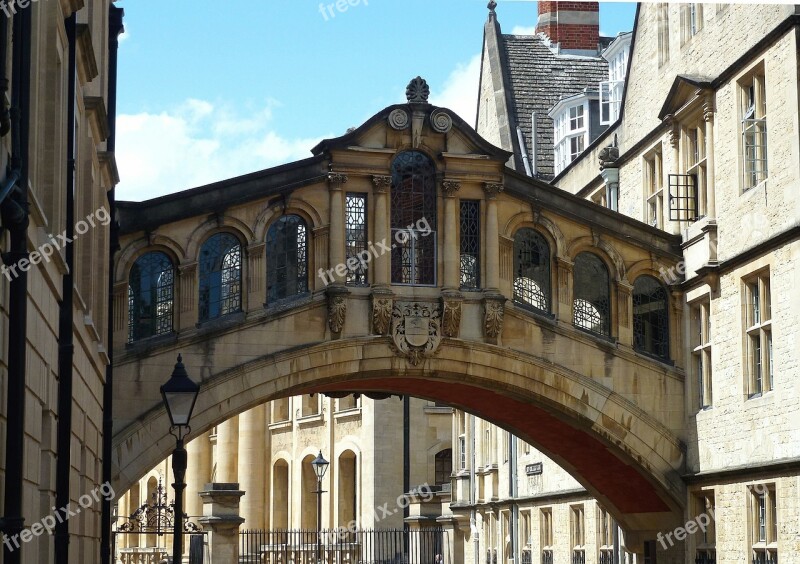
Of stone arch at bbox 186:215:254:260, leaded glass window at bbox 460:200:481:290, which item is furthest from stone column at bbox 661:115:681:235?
stone arch at bbox 186:215:254:260

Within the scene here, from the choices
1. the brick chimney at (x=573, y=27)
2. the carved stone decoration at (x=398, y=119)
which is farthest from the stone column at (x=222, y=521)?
the brick chimney at (x=573, y=27)

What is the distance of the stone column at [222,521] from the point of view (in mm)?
25562

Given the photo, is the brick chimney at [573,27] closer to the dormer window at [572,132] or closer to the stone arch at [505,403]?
the dormer window at [572,132]

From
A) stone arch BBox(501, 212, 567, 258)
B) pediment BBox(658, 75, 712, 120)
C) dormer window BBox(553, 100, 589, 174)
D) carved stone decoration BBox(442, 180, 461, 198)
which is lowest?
stone arch BBox(501, 212, 567, 258)

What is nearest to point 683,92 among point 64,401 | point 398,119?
point 398,119

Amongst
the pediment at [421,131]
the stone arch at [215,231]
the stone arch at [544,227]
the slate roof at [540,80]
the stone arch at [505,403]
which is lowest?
the stone arch at [505,403]

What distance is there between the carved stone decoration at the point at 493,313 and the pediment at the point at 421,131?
7.00ft

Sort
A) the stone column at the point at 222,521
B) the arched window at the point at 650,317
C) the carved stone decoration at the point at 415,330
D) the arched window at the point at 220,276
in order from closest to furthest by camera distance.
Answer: the arched window at the point at 220,276 → the carved stone decoration at the point at 415,330 → the arched window at the point at 650,317 → the stone column at the point at 222,521

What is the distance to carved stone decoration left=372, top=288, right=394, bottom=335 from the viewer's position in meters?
21.8

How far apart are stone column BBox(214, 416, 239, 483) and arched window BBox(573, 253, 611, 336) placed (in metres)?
28.0

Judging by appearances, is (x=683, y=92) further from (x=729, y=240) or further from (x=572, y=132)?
(x=572, y=132)

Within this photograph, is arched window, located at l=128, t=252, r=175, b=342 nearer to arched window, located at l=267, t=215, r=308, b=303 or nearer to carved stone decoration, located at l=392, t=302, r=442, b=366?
arched window, located at l=267, t=215, r=308, b=303

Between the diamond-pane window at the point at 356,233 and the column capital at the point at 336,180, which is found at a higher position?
the column capital at the point at 336,180

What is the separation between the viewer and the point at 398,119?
2214cm
